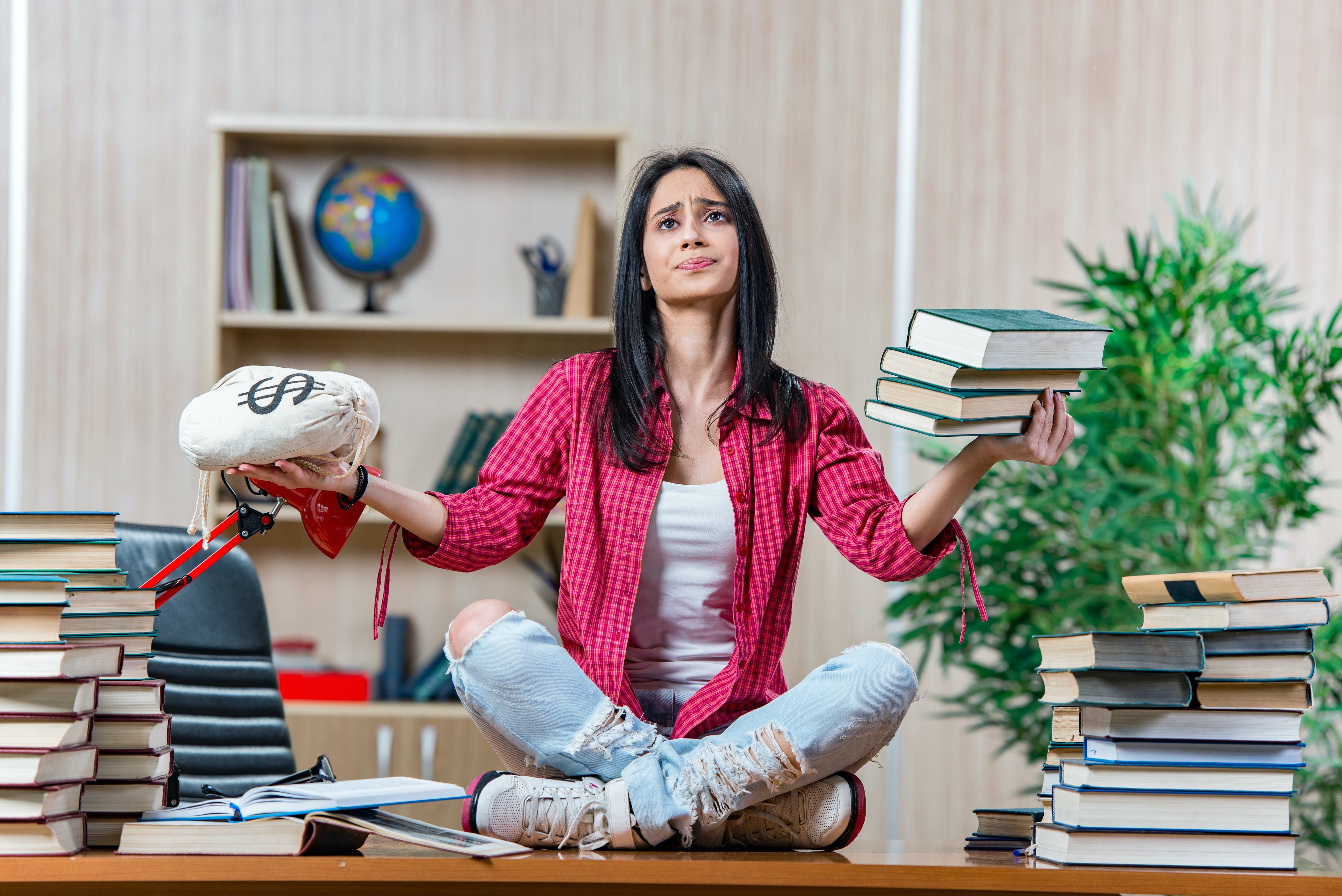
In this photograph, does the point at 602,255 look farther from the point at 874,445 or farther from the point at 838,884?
the point at 838,884

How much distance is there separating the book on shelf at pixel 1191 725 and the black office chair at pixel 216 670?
1097 millimetres

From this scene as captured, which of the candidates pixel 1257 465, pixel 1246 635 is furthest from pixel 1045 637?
pixel 1257 465

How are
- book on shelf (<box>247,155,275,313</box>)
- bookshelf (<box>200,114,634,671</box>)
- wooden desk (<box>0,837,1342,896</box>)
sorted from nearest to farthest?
wooden desk (<box>0,837,1342,896</box>)
book on shelf (<box>247,155,275,313</box>)
bookshelf (<box>200,114,634,671</box>)

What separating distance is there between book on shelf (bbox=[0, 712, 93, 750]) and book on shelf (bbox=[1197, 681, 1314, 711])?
43.7 inches

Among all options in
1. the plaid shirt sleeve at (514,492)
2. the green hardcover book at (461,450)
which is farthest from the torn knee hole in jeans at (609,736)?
the green hardcover book at (461,450)

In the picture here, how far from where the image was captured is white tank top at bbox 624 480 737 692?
58.1 inches

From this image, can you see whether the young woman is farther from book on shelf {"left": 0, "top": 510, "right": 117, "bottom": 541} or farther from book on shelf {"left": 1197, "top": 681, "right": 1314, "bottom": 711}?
book on shelf {"left": 1197, "top": 681, "right": 1314, "bottom": 711}

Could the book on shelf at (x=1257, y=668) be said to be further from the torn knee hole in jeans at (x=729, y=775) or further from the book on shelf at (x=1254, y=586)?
the torn knee hole in jeans at (x=729, y=775)

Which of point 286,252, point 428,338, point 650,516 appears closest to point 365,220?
point 286,252

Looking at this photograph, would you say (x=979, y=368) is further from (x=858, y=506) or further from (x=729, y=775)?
(x=729, y=775)

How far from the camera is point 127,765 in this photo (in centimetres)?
115

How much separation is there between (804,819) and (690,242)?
73 centimetres

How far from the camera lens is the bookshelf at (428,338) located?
9.80ft

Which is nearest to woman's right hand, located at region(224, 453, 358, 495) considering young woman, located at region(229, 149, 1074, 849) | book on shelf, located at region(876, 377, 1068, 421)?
young woman, located at region(229, 149, 1074, 849)
